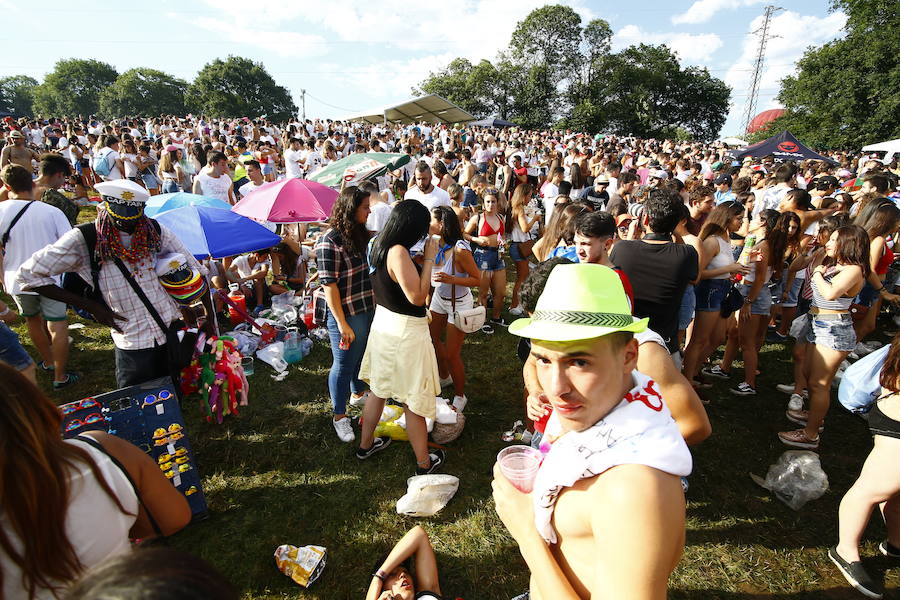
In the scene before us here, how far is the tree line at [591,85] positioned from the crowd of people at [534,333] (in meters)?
50.8

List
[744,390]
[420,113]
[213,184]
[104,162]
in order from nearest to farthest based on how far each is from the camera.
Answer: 1. [744,390]
2. [213,184]
3. [104,162]
4. [420,113]

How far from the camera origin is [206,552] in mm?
2783

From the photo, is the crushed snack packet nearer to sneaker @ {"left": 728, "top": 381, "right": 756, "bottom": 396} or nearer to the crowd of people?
the crowd of people

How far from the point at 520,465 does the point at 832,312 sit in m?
3.49

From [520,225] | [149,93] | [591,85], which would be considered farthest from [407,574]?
[149,93]

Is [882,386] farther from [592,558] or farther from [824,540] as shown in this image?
[592,558]

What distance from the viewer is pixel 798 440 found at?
12.6 feet

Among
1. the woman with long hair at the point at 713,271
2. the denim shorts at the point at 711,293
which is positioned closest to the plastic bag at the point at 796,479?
the woman with long hair at the point at 713,271

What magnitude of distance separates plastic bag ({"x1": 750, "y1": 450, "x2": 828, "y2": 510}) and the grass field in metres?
0.08

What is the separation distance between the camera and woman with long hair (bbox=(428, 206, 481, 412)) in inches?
157

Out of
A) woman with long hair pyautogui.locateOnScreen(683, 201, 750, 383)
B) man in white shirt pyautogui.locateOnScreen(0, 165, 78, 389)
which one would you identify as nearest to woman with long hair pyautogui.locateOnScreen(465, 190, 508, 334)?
woman with long hair pyautogui.locateOnScreen(683, 201, 750, 383)

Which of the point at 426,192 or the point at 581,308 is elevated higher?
the point at 426,192

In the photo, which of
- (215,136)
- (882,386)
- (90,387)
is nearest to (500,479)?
(882,386)

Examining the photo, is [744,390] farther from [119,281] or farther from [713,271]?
[119,281]
